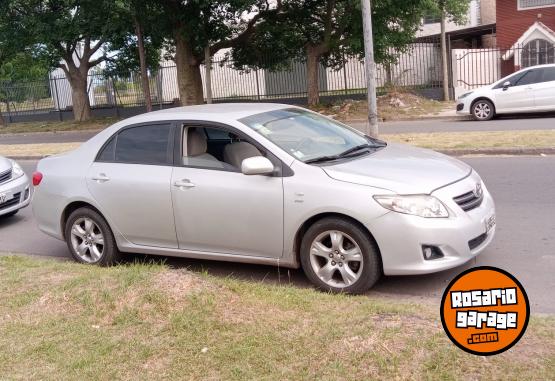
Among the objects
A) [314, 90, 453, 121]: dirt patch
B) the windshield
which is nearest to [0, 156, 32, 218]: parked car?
the windshield

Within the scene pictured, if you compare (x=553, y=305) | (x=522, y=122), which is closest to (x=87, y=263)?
(x=553, y=305)

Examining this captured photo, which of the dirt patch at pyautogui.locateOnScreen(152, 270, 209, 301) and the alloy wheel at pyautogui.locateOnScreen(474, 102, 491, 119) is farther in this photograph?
the alloy wheel at pyautogui.locateOnScreen(474, 102, 491, 119)

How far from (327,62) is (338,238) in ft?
70.5

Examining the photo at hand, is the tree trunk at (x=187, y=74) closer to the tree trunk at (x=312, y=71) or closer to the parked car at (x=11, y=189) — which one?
the tree trunk at (x=312, y=71)

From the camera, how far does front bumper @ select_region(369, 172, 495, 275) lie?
15.5 feet

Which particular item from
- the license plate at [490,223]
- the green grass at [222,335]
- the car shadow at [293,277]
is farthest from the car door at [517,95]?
the green grass at [222,335]

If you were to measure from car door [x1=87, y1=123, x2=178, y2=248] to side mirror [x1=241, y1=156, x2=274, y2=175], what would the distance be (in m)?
0.96

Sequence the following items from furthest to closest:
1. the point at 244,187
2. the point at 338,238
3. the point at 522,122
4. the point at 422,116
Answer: the point at 422,116, the point at 522,122, the point at 244,187, the point at 338,238

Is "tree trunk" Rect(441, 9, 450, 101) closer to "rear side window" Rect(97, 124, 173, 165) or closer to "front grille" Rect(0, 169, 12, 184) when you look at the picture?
"front grille" Rect(0, 169, 12, 184)

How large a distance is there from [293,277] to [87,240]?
229 centimetres

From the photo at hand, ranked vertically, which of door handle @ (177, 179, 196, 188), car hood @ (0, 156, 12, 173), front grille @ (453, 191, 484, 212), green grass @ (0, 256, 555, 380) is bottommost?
green grass @ (0, 256, 555, 380)

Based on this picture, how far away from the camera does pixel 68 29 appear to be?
24453mm

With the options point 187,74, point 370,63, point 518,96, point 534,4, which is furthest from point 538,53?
point 370,63

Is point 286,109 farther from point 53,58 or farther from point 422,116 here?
point 53,58
